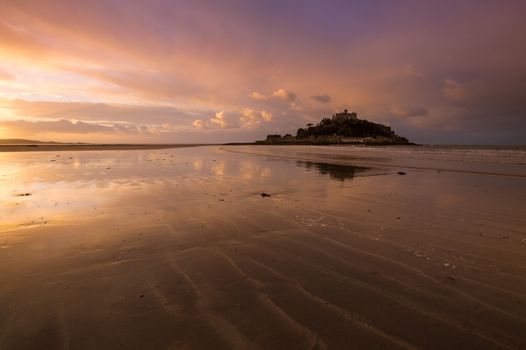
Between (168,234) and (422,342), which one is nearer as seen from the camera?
(422,342)

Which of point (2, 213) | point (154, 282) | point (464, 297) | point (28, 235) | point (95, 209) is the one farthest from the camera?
point (95, 209)

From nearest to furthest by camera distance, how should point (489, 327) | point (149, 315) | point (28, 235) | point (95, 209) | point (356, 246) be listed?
point (489, 327)
point (149, 315)
point (356, 246)
point (28, 235)
point (95, 209)

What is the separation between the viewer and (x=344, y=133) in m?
140

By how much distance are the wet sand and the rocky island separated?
407 feet

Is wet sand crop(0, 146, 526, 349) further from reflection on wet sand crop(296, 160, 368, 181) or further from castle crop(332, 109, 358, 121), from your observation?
castle crop(332, 109, 358, 121)

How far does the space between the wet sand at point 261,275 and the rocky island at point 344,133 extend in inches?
4882

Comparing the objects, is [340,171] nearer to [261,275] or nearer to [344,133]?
[261,275]

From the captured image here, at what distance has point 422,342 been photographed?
2789 mm

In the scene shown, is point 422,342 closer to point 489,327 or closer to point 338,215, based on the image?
point 489,327

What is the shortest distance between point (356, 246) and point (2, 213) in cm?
867

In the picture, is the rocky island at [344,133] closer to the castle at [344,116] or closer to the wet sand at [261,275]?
the castle at [344,116]

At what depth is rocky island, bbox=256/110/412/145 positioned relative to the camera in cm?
13275

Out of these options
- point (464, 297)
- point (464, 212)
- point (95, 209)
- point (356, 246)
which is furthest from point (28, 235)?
point (464, 212)

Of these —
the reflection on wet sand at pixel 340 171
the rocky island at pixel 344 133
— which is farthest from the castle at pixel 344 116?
the reflection on wet sand at pixel 340 171
